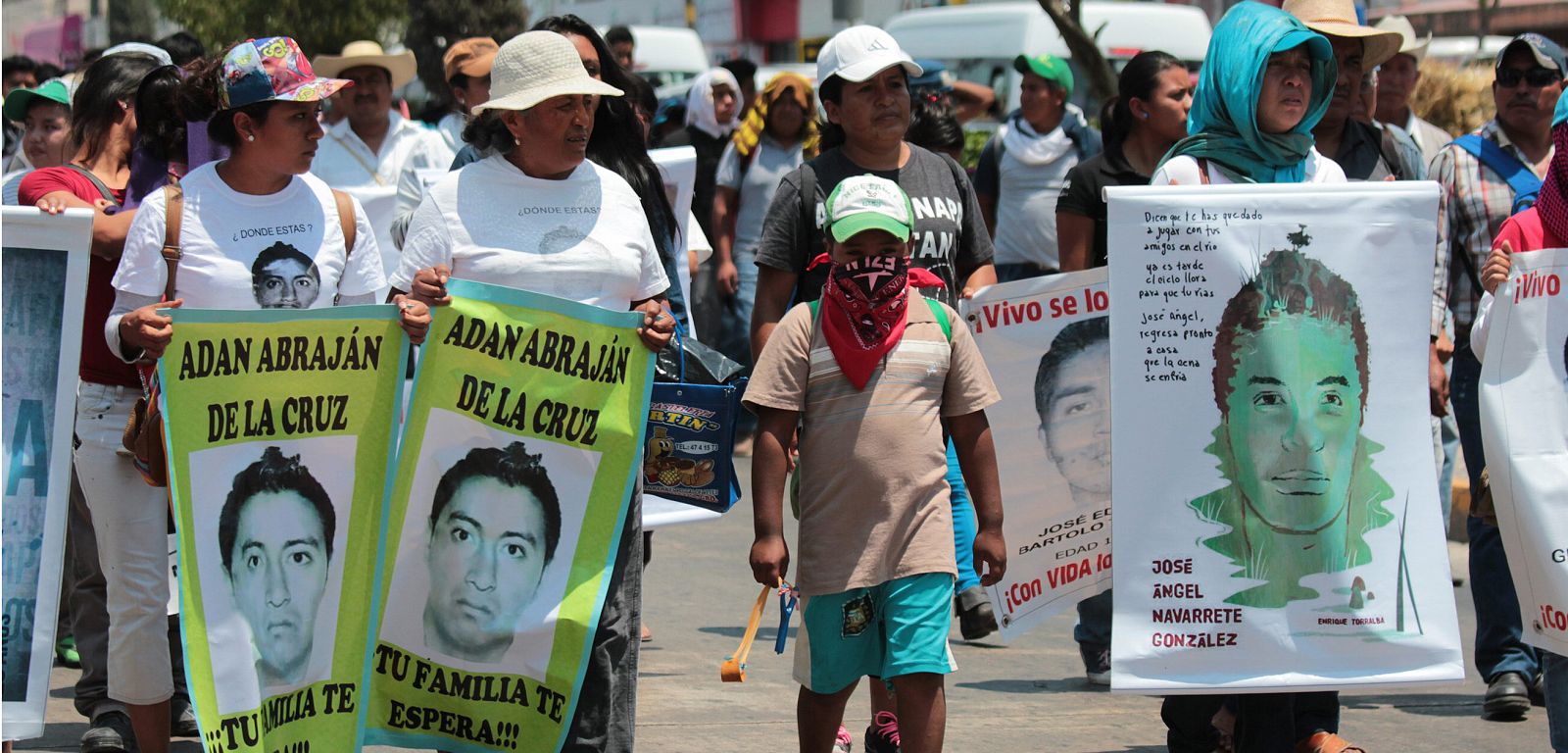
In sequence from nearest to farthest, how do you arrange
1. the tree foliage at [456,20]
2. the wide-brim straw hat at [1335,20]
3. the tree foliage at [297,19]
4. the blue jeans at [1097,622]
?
the wide-brim straw hat at [1335,20] < the blue jeans at [1097,622] < the tree foliage at [297,19] < the tree foliage at [456,20]

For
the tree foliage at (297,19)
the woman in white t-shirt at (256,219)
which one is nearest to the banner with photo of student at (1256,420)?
the woman in white t-shirt at (256,219)

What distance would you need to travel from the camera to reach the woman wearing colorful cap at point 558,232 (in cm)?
501

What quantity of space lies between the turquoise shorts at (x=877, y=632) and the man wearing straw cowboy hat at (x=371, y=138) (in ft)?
15.7

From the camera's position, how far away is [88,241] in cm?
491

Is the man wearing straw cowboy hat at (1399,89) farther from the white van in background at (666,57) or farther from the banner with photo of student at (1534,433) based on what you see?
the white van in background at (666,57)

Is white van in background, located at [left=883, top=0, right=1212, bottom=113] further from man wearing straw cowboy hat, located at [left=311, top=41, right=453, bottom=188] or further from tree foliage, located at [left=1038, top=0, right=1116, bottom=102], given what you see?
man wearing straw cowboy hat, located at [left=311, top=41, right=453, bottom=188]

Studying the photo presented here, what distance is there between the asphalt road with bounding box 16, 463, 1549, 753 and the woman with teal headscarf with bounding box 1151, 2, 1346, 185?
5.67ft

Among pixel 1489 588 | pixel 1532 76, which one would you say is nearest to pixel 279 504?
pixel 1489 588

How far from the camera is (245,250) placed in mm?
5020

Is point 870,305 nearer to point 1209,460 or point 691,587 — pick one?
point 1209,460

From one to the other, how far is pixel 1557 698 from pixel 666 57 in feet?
73.5

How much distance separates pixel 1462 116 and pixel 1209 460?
407 inches

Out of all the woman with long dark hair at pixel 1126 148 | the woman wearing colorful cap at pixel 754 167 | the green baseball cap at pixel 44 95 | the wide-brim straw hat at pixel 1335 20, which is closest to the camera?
the wide-brim straw hat at pixel 1335 20

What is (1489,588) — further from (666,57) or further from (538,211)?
(666,57)
